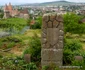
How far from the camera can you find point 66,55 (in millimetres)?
12789

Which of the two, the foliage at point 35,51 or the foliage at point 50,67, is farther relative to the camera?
the foliage at point 35,51

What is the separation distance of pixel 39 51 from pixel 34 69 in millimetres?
1590

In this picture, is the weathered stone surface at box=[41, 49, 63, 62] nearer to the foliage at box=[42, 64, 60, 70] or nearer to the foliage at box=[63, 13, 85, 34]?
the foliage at box=[42, 64, 60, 70]

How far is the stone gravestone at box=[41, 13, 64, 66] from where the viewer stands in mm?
11539

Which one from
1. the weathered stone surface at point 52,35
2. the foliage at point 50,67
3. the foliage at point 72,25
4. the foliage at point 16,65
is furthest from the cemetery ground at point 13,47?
the weathered stone surface at point 52,35

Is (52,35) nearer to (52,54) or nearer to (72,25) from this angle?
(52,54)

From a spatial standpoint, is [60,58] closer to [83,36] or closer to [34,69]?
[34,69]

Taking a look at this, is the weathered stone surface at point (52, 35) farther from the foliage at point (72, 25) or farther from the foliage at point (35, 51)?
the foliage at point (72, 25)

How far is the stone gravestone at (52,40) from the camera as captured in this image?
11.5 metres

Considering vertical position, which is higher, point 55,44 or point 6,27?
point 55,44

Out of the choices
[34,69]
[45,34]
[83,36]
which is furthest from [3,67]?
[83,36]

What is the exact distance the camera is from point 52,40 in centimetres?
1167

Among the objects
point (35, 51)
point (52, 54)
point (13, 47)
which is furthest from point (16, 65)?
point (13, 47)

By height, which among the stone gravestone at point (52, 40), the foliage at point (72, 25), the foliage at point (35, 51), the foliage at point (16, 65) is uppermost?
the stone gravestone at point (52, 40)
